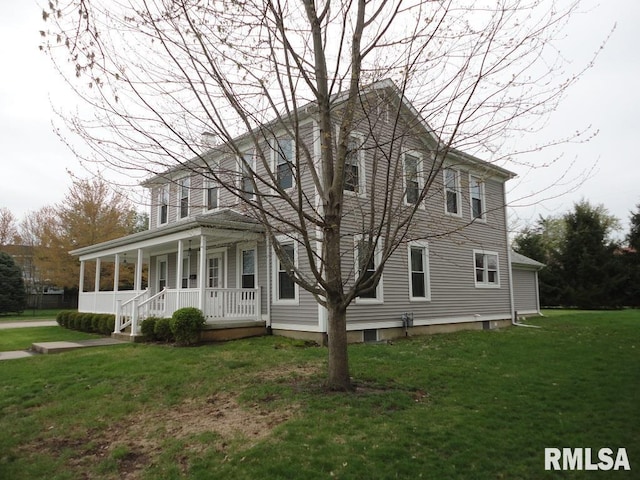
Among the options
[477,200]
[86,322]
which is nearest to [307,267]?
[477,200]

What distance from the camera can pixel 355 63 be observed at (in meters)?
5.79

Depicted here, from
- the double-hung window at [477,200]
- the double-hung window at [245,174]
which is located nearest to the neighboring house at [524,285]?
the double-hung window at [477,200]

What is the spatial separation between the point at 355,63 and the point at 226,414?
15.6 feet

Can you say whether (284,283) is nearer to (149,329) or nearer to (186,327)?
(186,327)

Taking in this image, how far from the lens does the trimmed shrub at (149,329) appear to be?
1168cm

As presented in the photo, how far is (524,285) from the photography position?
21.1 metres

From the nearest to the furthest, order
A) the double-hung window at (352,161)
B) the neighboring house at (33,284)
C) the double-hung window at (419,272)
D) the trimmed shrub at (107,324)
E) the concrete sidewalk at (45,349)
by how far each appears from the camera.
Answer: the double-hung window at (352,161), the concrete sidewalk at (45,349), the double-hung window at (419,272), the trimmed shrub at (107,324), the neighboring house at (33,284)

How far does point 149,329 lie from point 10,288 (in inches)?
856

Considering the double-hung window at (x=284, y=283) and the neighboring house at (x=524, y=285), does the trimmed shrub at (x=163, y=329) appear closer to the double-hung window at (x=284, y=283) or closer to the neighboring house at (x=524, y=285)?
the double-hung window at (x=284, y=283)

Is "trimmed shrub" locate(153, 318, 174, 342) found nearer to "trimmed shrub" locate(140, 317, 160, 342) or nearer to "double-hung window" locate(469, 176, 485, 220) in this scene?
"trimmed shrub" locate(140, 317, 160, 342)

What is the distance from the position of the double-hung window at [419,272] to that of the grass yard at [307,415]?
14.3ft

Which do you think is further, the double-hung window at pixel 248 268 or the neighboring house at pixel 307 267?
the double-hung window at pixel 248 268

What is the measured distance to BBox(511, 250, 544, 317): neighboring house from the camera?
66.1 ft

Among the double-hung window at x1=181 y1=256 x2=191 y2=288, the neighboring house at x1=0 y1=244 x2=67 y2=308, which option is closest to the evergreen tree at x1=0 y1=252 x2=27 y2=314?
the neighboring house at x1=0 y1=244 x2=67 y2=308
